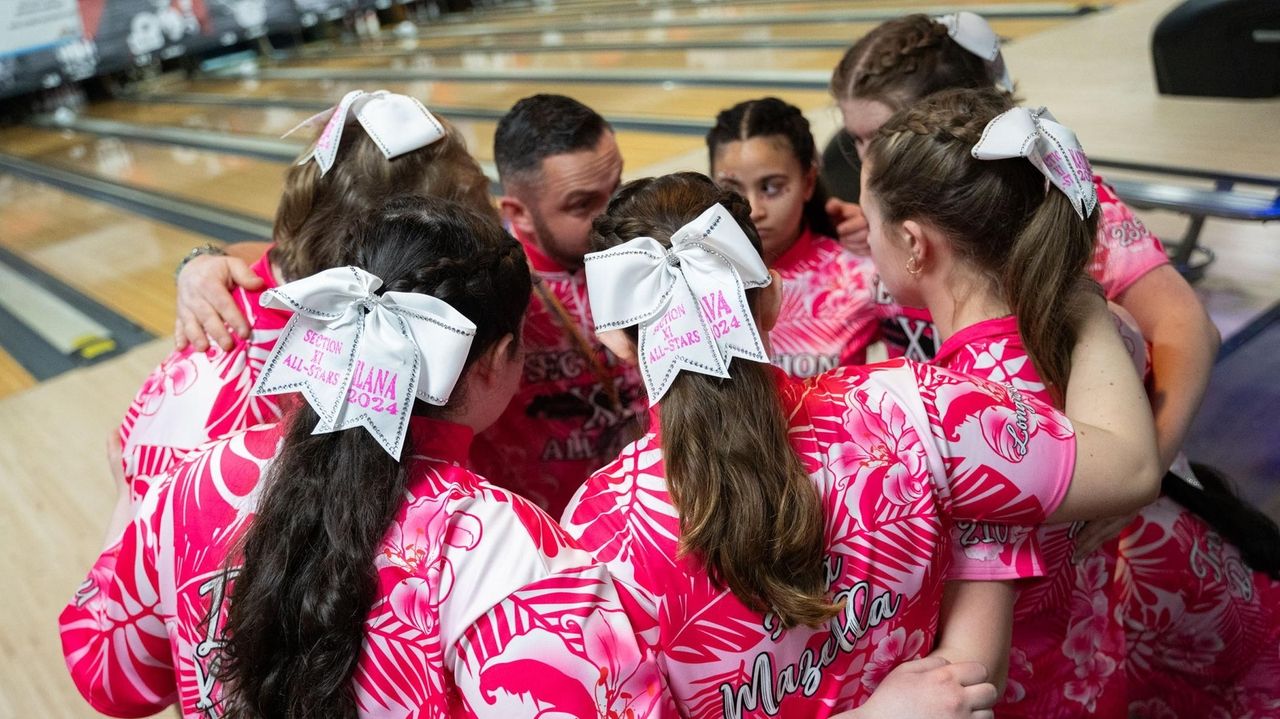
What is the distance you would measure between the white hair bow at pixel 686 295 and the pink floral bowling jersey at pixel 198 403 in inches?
19.8

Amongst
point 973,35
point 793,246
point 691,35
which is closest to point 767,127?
point 793,246

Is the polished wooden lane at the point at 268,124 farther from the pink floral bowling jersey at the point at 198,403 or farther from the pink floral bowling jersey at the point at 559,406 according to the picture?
the pink floral bowling jersey at the point at 198,403

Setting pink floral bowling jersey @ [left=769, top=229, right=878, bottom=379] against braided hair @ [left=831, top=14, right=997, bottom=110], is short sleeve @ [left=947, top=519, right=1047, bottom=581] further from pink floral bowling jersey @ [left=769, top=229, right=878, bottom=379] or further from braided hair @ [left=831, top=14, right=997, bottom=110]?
braided hair @ [left=831, top=14, right=997, bottom=110]

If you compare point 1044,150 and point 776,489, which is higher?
point 1044,150

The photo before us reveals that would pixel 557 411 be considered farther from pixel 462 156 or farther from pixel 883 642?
pixel 883 642

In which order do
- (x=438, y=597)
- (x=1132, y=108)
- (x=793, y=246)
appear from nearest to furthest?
(x=438, y=597) < (x=793, y=246) < (x=1132, y=108)

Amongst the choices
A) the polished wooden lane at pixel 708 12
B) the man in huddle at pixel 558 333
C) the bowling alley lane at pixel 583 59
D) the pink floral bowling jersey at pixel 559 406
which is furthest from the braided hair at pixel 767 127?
the polished wooden lane at pixel 708 12

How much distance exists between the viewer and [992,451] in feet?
2.52

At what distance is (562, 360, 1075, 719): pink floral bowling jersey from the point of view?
729 mm

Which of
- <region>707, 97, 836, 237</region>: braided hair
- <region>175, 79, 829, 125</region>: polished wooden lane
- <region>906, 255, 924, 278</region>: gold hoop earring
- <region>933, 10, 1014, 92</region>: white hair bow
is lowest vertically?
<region>175, 79, 829, 125</region>: polished wooden lane

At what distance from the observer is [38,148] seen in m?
5.53

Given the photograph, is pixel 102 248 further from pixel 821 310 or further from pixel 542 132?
pixel 821 310

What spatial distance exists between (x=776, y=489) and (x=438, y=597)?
10.3 inches

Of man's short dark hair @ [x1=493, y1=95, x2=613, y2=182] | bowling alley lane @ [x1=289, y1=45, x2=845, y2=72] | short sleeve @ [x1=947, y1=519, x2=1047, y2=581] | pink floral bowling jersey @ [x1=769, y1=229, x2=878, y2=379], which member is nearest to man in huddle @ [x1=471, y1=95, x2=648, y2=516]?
man's short dark hair @ [x1=493, y1=95, x2=613, y2=182]
